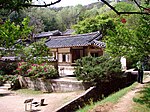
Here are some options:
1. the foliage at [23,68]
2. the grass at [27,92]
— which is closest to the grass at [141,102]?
the grass at [27,92]

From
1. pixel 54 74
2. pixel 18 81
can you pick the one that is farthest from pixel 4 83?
Answer: pixel 54 74

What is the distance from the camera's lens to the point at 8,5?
246cm

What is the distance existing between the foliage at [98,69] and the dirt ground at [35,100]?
51.0 inches

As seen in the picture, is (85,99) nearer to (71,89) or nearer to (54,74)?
(71,89)

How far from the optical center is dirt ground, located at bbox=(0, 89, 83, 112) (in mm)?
12516

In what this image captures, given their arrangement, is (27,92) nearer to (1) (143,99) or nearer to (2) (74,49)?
(1) (143,99)

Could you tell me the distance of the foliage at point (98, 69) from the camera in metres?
14.4

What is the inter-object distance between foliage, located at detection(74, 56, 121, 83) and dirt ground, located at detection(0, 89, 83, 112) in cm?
130

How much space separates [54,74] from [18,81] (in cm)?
363

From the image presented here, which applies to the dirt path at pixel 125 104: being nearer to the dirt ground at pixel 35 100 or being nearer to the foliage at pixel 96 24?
the dirt ground at pixel 35 100

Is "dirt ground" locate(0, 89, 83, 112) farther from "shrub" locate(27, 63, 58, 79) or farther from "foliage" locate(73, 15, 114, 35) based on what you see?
"foliage" locate(73, 15, 114, 35)

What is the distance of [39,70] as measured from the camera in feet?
59.0

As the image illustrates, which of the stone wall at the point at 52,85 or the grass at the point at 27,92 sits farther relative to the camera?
the grass at the point at 27,92

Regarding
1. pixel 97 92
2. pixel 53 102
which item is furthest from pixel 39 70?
pixel 97 92
